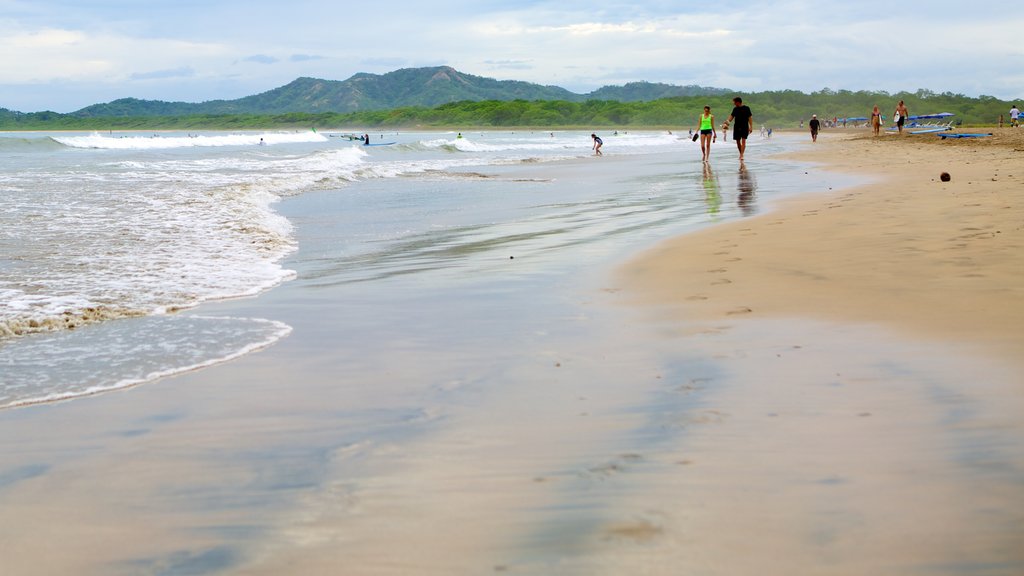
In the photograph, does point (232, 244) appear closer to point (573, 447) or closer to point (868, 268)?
point (868, 268)

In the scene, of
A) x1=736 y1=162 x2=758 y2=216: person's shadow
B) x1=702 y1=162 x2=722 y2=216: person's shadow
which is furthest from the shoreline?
x1=702 y1=162 x2=722 y2=216: person's shadow

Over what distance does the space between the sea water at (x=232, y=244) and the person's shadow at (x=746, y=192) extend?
7 centimetres

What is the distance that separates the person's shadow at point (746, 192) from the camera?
39.8ft

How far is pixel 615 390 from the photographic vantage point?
4.04m

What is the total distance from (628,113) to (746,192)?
117900 millimetres

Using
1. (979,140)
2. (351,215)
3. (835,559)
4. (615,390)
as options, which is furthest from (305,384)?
(979,140)

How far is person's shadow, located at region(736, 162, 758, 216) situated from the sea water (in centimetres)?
7

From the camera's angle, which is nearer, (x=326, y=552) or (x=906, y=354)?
(x=326, y=552)

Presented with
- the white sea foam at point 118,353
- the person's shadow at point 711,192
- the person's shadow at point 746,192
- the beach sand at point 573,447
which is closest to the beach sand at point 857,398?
the beach sand at point 573,447

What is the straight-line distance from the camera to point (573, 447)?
3334mm

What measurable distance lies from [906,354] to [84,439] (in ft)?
11.8

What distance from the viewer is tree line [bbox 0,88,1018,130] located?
112 m

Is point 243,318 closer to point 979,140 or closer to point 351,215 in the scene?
point 351,215

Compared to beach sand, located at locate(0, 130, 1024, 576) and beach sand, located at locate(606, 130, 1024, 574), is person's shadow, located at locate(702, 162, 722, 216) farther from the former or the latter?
beach sand, located at locate(0, 130, 1024, 576)
